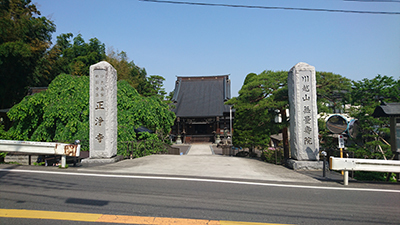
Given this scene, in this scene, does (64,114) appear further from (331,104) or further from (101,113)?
(331,104)

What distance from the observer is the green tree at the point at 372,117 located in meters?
10.3

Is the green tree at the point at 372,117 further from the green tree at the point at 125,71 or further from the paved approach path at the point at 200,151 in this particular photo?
the green tree at the point at 125,71

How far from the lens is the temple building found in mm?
31000

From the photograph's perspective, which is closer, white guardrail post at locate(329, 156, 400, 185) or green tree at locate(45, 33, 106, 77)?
white guardrail post at locate(329, 156, 400, 185)

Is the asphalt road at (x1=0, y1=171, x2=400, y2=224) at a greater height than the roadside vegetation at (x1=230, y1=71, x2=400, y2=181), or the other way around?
the roadside vegetation at (x1=230, y1=71, x2=400, y2=181)

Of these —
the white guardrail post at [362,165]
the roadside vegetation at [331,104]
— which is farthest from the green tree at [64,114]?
the white guardrail post at [362,165]

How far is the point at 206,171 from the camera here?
24.2ft

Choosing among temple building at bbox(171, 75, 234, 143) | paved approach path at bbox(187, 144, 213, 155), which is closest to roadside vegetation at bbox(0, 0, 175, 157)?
paved approach path at bbox(187, 144, 213, 155)

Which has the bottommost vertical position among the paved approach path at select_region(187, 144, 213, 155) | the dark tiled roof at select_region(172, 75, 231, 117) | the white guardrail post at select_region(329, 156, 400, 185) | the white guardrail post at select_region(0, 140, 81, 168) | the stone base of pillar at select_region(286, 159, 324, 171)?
the paved approach path at select_region(187, 144, 213, 155)

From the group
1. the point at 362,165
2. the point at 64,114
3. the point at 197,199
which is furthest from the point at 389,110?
the point at 64,114

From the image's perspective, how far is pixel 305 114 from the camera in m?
8.40

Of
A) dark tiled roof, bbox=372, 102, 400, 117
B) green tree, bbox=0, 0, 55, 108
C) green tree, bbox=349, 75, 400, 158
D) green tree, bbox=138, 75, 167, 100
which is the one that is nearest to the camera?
dark tiled roof, bbox=372, 102, 400, 117

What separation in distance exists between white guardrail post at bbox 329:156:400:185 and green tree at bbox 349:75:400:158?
4.67 metres

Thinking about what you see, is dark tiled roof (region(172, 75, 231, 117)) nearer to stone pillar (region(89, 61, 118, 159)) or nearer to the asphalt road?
stone pillar (region(89, 61, 118, 159))
